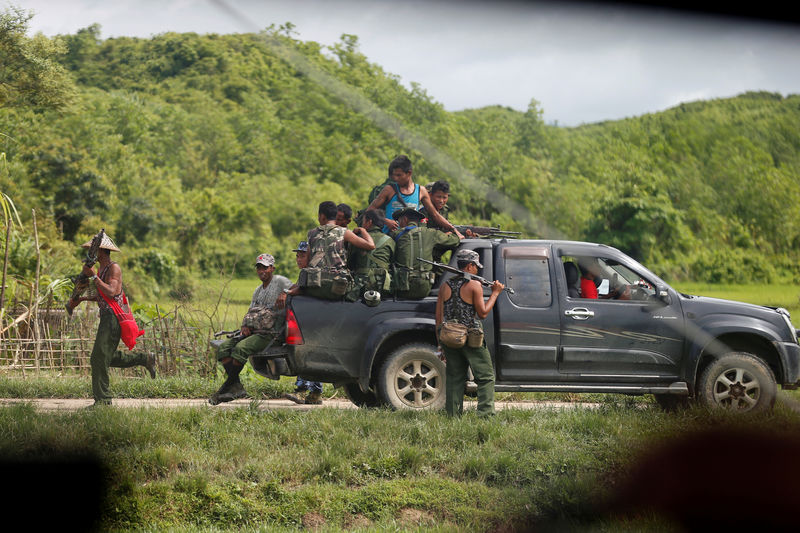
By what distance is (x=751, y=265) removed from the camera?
5681 centimetres

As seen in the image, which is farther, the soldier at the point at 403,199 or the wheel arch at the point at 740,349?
the soldier at the point at 403,199

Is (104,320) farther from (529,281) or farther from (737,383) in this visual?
(737,383)

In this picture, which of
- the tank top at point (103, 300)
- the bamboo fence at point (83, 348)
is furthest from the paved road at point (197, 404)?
the bamboo fence at point (83, 348)

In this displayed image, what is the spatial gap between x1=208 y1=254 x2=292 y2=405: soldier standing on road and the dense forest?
85.1ft

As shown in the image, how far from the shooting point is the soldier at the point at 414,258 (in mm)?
9188

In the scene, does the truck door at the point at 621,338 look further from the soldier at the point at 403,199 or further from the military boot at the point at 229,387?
the military boot at the point at 229,387

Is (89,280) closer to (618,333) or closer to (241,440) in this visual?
(241,440)

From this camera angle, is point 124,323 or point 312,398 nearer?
point 124,323

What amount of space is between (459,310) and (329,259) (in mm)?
1596

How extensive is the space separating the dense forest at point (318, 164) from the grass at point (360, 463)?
27565mm

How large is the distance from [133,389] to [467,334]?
4.99m

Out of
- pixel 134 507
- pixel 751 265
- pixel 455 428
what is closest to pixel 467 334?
pixel 455 428

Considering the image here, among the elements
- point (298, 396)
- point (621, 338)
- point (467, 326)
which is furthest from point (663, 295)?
point (298, 396)

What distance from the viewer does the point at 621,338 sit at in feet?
29.9
